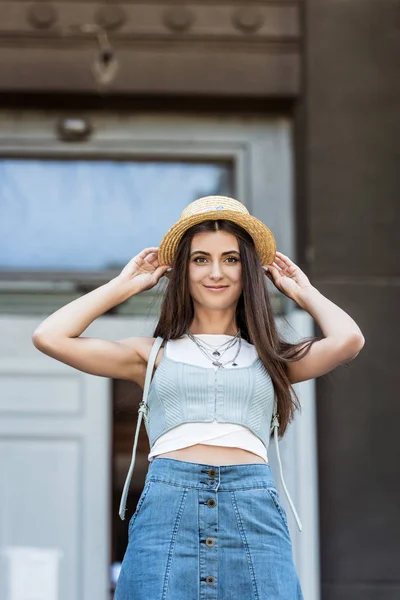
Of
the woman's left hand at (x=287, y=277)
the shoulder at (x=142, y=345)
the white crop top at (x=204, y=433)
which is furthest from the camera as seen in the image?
the woman's left hand at (x=287, y=277)

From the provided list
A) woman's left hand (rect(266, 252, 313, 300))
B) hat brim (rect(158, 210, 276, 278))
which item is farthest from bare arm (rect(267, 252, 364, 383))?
hat brim (rect(158, 210, 276, 278))

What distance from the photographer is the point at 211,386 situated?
2854 mm

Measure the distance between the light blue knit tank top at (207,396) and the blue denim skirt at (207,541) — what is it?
138 millimetres

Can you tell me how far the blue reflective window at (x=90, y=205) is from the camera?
5277mm

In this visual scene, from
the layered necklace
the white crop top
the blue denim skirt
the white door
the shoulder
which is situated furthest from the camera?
the white door

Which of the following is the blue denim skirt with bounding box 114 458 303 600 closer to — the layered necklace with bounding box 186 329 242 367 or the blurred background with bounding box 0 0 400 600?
the layered necklace with bounding box 186 329 242 367

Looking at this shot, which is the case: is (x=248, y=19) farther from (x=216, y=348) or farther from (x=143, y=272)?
(x=216, y=348)

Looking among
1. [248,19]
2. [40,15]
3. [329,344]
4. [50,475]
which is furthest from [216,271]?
[40,15]

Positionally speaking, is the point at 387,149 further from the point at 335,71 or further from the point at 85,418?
the point at 85,418

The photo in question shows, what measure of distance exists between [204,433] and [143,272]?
632mm

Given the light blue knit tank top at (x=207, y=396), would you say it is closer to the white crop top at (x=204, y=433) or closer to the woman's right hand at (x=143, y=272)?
the white crop top at (x=204, y=433)

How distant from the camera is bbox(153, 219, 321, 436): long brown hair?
117 inches

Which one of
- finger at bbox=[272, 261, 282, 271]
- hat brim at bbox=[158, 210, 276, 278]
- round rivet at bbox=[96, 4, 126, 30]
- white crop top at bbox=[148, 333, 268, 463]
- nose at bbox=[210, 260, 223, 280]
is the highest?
round rivet at bbox=[96, 4, 126, 30]

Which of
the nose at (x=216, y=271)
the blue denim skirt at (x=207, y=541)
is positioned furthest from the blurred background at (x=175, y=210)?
the blue denim skirt at (x=207, y=541)
